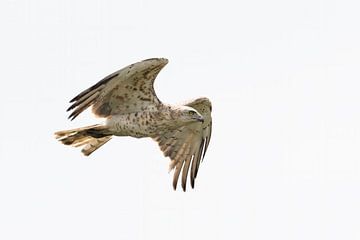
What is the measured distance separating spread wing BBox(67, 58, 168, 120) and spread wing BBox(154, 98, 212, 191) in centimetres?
200

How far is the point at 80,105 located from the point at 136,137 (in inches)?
66.8

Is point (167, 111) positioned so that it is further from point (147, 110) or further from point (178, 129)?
point (178, 129)

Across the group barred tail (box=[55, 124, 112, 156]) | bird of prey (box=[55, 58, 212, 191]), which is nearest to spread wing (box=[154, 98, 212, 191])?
bird of prey (box=[55, 58, 212, 191])

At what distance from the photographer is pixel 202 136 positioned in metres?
23.5

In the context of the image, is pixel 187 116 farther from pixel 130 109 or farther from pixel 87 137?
pixel 87 137

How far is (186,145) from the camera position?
925 inches

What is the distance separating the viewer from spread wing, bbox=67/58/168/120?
2034cm

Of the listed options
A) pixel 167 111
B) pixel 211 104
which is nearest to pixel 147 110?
pixel 167 111

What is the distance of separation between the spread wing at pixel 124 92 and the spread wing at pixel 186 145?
6.56 ft

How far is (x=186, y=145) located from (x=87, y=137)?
236 cm

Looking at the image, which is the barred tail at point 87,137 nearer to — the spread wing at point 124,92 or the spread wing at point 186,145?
the spread wing at point 124,92

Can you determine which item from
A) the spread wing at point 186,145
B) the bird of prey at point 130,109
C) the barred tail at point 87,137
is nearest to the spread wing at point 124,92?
the bird of prey at point 130,109

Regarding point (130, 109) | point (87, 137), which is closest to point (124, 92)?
point (130, 109)

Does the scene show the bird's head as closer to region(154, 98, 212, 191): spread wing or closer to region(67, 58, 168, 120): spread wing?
region(67, 58, 168, 120): spread wing
